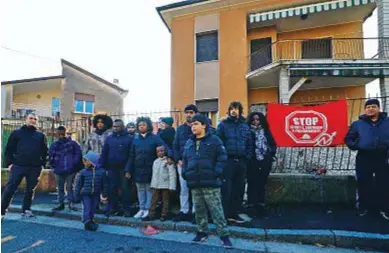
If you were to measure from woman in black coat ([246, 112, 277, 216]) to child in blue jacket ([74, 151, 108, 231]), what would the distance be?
2637 mm

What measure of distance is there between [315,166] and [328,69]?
704cm

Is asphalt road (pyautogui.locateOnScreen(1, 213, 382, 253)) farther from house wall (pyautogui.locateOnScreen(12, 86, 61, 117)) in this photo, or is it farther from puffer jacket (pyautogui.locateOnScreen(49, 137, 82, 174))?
house wall (pyautogui.locateOnScreen(12, 86, 61, 117))

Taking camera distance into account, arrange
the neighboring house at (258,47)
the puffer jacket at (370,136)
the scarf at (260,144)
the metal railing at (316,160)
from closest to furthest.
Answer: the puffer jacket at (370,136), the scarf at (260,144), the metal railing at (316,160), the neighboring house at (258,47)

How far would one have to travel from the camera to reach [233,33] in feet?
45.2

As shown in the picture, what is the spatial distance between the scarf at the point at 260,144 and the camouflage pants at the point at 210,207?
1.41 m

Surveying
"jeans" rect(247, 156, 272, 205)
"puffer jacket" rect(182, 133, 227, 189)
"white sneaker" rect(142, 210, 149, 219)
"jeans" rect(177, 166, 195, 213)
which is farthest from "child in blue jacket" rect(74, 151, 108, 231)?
"jeans" rect(247, 156, 272, 205)

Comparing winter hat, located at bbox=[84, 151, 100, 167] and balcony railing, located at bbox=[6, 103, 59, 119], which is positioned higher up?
balcony railing, located at bbox=[6, 103, 59, 119]

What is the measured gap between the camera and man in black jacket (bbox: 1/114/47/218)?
207 inches

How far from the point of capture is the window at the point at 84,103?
2730 cm

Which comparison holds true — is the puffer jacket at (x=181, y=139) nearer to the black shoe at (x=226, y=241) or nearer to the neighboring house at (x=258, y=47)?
the black shoe at (x=226, y=241)

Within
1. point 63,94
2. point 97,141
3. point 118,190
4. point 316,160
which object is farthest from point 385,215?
point 63,94

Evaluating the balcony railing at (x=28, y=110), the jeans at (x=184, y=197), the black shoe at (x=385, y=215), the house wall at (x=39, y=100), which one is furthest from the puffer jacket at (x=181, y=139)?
the house wall at (x=39, y=100)

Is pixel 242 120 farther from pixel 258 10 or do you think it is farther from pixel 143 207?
pixel 258 10

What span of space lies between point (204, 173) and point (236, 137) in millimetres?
1036
